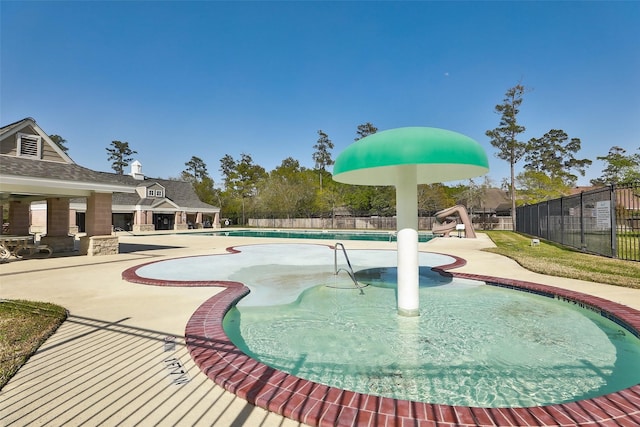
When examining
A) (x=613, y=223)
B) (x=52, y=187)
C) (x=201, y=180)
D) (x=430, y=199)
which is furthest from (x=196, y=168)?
(x=613, y=223)

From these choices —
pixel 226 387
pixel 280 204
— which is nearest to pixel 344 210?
pixel 280 204

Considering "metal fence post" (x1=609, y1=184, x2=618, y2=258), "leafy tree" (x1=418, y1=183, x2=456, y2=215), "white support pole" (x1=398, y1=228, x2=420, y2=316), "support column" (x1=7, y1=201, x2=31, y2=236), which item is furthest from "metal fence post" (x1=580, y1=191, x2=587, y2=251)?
"support column" (x1=7, y1=201, x2=31, y2=236)

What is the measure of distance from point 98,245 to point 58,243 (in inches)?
139

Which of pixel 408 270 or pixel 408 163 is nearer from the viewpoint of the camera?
pixel 408 163

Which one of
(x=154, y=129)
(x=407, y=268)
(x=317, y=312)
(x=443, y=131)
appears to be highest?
(x=154, y=129)

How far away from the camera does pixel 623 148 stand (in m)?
54.6

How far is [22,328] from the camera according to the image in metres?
4.66

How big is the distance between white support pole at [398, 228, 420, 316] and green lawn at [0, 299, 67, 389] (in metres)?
5.31

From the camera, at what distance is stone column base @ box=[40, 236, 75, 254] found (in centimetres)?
1539

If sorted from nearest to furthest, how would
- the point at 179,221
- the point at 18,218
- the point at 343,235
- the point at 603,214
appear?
the point at 603,214, the point at 18,218, the point at 343,235, the point at 179,221

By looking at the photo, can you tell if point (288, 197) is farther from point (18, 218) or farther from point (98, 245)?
point (98, 245)

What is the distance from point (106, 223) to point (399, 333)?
15016 mm

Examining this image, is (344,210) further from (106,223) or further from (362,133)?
(106,223)

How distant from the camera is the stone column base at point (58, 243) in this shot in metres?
15.4
